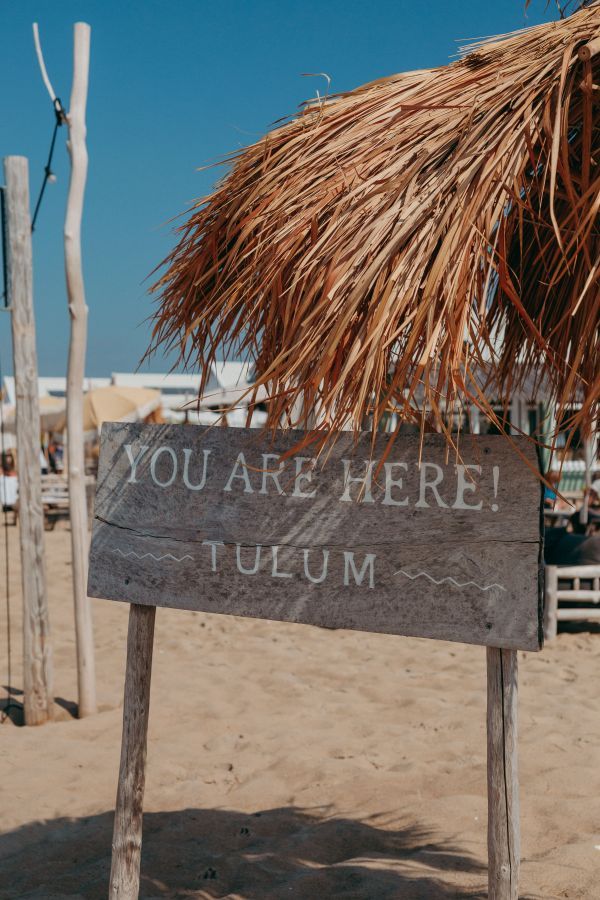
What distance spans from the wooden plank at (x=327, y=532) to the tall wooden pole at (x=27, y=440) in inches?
102

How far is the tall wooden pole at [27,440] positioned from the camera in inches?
192

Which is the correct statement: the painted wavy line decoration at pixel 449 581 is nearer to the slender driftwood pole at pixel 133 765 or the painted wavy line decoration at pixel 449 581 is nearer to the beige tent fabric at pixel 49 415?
the slender driftwood pole at pixel 133 765

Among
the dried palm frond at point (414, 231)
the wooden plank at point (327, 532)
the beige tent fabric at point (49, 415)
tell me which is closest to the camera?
the dried palm frond at point (414, 231)

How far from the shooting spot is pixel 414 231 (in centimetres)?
185

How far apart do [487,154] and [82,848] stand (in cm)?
302

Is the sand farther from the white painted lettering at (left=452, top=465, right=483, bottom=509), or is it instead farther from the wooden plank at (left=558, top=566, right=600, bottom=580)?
the white painted lettering at (left=452, top=465, right=483, bottom=509)

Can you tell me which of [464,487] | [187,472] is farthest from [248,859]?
[464,487]

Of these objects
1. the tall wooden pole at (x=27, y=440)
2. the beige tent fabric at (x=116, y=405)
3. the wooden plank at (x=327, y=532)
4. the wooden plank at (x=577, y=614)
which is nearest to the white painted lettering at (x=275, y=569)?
the wooden plank at (x=327, y=532)

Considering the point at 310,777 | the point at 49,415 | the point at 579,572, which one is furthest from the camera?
the point at 49,415

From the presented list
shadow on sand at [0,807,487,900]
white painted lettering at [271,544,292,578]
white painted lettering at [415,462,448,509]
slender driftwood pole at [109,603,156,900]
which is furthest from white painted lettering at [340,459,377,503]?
shadow on sand at [0,807,487,900]

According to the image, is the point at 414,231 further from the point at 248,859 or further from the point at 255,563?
the point at 248,859

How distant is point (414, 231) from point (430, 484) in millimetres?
659

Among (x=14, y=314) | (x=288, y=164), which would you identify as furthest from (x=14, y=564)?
(x=288, y=164)

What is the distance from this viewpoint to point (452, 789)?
145 inches
